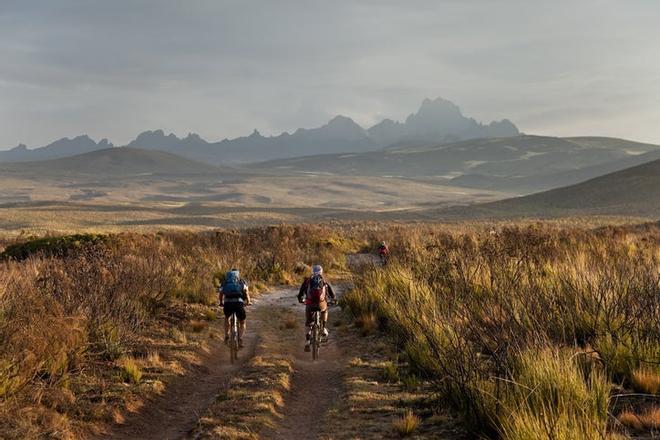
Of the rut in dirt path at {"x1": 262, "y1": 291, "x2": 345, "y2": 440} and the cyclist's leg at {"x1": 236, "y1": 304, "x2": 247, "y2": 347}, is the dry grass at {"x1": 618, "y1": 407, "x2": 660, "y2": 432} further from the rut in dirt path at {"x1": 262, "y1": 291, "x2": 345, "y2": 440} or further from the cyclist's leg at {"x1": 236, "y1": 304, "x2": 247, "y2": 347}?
the cyclist's leg at {"x1": 236, "y1": 304, "x2": 247, "y2": 347}

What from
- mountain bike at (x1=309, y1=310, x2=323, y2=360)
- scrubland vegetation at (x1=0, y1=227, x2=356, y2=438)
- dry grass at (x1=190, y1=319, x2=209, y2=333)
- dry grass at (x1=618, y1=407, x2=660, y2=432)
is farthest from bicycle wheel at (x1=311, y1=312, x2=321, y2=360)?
dry grass at (x1=618, y1=407, x2=660, y2=432)

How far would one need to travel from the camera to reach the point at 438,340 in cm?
834

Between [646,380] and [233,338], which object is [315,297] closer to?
[233,338]

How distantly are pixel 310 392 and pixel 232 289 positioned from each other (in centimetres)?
323

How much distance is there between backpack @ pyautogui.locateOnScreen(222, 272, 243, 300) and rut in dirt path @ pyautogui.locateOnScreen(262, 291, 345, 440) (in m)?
1.66

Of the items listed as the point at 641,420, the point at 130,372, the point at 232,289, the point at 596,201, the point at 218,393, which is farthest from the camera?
the point at 596,201

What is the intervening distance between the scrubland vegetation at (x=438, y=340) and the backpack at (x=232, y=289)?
4.58ft

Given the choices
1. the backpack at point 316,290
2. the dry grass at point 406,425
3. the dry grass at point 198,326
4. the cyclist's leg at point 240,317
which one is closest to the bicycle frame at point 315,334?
the backpack at point 316,290

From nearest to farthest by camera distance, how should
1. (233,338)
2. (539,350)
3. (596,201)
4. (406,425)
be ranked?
(539,350)
(406,425)
(233,338)
(596,201)

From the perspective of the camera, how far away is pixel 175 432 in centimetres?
712

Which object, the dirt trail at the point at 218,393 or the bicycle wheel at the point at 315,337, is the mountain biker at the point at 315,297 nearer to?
the bicycle wheel at the point at 315,337

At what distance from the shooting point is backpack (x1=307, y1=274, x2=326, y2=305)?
37.4 ft

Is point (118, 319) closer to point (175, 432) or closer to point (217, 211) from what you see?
point (175, 432)

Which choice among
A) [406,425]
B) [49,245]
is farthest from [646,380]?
[49,245]
